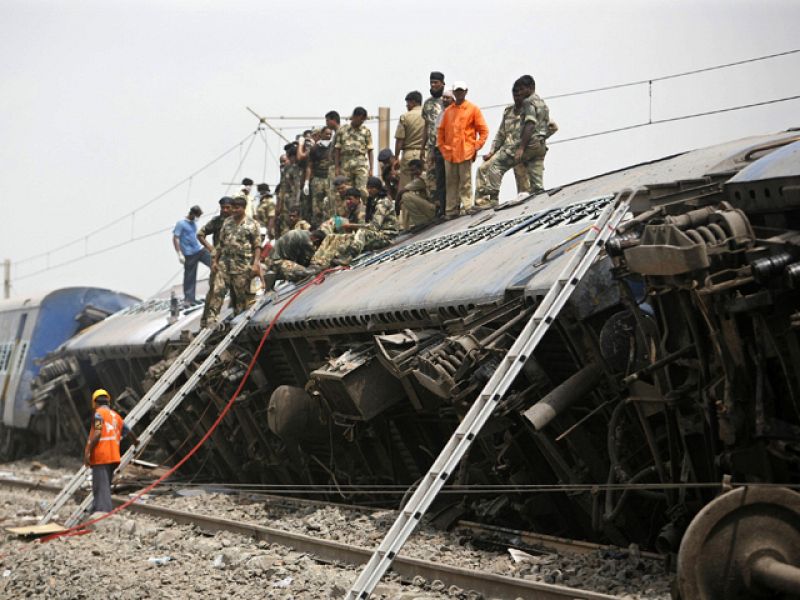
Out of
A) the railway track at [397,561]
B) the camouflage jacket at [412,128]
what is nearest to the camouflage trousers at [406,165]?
the camouflage jacket at [412,128]

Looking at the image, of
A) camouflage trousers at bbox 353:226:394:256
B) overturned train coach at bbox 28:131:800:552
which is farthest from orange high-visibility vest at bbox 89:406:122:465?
camouflage trousers at bbox 353:226:394:256

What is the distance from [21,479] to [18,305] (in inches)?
257

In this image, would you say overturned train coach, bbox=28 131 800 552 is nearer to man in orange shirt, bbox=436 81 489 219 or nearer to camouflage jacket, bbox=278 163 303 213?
man in orange shirt, bbox=436 81 489 219

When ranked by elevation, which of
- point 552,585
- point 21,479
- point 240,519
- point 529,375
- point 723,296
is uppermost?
point 723,296

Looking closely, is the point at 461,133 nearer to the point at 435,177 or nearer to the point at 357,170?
the point at 435,177

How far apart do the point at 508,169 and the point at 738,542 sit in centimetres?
986

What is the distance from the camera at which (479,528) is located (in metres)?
11.0

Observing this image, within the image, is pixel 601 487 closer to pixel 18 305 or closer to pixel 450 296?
pixel 450 296

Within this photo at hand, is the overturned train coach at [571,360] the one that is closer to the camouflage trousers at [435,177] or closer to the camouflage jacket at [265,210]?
the camouflage trousers at [435,177]

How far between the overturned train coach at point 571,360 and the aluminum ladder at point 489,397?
0.25 meters

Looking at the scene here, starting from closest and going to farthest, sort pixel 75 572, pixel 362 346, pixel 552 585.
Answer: pixel 552 585, pixel 75 572, pixel 362 346

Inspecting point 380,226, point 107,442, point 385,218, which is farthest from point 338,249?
point 107,442

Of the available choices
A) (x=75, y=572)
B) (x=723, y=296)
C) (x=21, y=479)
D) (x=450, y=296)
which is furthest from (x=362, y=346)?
(x=21, y=479)

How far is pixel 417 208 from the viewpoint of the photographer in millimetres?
17625
